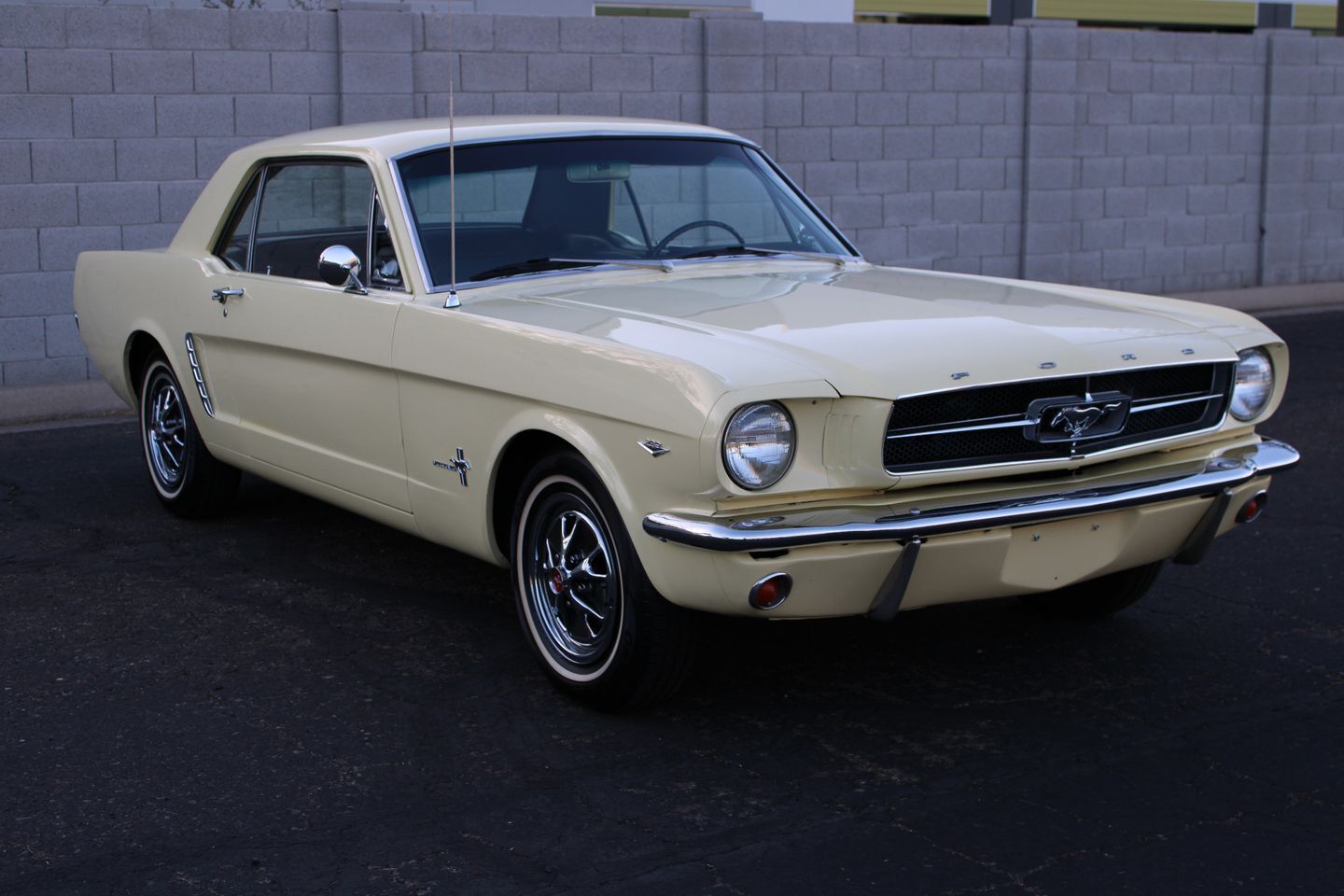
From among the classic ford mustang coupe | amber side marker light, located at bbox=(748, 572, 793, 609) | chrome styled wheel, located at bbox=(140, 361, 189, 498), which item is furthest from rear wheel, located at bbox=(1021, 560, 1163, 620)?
chrome styled wheel, located at bbox=(140, 361, 189, 498)

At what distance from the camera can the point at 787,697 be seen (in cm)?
434

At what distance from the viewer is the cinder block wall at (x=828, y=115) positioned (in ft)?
30.7

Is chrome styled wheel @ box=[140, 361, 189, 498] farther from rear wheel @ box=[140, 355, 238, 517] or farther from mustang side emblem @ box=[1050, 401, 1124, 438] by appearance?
mustang side emblem @ box=[1050, 401, 1124, 438]

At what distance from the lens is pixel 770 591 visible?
12.0 feet

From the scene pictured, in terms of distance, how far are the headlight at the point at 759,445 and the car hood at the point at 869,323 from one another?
9 centimetres

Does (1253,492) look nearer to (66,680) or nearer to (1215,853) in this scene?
(1215,853)

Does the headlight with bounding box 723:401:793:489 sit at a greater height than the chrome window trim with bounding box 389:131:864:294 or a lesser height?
lesser

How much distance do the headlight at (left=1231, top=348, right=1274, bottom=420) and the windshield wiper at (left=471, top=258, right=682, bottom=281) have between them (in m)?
1.74

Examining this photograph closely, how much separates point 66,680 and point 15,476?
3149 millimetres

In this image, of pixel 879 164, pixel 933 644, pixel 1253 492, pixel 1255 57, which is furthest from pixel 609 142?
pixel 1255 57

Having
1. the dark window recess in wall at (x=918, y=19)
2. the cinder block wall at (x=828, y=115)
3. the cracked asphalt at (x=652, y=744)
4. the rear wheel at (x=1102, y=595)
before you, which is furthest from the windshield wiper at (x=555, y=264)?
the dark window recess in wall at (x=918, y=19)

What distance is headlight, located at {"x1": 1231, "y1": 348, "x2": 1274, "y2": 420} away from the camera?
442 centimetres

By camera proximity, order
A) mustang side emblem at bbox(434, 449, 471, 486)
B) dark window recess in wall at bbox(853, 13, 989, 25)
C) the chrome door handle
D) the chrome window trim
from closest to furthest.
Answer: mustang side emblem at bbox(434, 449, 471, 486), the chrome window trim, the chrome door handle, dark window recess in wall at bbox(853, 13, 989, 25)

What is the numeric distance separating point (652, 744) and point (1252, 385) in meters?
1.97
